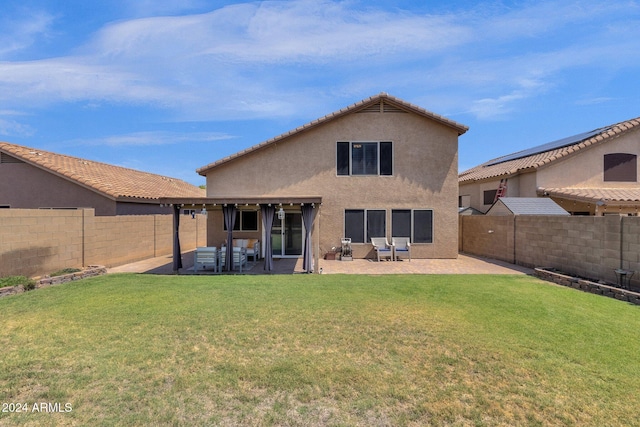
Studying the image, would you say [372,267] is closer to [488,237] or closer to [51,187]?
[488,237]

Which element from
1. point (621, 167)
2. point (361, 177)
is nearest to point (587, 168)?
point (621, 167)

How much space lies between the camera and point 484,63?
14258mm

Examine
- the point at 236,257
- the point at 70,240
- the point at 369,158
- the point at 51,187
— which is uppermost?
the point at 369,158

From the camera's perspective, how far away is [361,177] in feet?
52.8

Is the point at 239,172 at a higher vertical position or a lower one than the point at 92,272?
higher

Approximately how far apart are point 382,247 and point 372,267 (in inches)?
98.6

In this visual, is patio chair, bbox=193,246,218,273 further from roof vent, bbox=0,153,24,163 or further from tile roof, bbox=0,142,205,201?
roof vent, bbox=0,153,24,163

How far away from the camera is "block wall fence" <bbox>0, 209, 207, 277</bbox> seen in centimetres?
981

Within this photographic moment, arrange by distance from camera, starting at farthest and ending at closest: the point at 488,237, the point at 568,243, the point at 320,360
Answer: the point at 488,237 < the point at 568,243 < the point at 320,360

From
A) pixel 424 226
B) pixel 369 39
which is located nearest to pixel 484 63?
pixel 369 39

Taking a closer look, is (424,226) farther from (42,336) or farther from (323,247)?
(42,336)

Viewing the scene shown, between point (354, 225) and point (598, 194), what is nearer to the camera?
point (354, 225)

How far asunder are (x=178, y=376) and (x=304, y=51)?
14261mm

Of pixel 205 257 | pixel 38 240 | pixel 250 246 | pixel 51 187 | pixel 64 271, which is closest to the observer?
pixel 38 240
